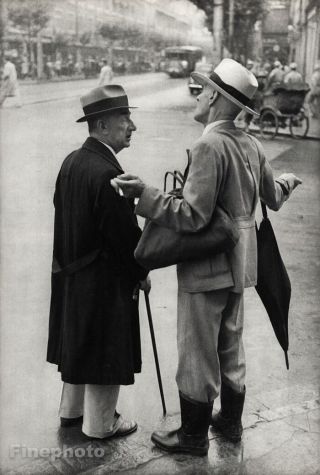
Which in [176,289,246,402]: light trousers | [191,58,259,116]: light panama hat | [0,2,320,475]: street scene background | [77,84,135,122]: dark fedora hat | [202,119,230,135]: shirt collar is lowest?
[0,2,320,475]: street scene background

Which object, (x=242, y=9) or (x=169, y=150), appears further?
(x=242, y=9)

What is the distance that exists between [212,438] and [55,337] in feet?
2.92

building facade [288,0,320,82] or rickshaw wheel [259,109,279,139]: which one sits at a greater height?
building facade [288,0,320,82]

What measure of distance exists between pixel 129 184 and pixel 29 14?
43.3 feet

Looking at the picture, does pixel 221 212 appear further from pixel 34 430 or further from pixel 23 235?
pixel 23 235

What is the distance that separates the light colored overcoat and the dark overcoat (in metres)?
0.29

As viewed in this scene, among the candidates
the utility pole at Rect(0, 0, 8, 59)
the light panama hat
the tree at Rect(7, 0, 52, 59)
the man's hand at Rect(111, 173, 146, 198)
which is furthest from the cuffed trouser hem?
the tree at Rect(7, 0, 52, 59)

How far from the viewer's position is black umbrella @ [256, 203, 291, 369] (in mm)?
3008

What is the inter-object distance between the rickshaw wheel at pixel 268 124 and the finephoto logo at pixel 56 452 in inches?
508

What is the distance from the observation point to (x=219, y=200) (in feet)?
8.82

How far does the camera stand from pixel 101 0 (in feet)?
55.5

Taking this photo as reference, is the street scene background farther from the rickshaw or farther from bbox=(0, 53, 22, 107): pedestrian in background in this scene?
bbox=(0, 53, 22, 107): pedestrian in background

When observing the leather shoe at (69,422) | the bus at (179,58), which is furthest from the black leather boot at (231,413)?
the bus at (179,58)

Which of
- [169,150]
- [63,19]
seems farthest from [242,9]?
[169,150]
